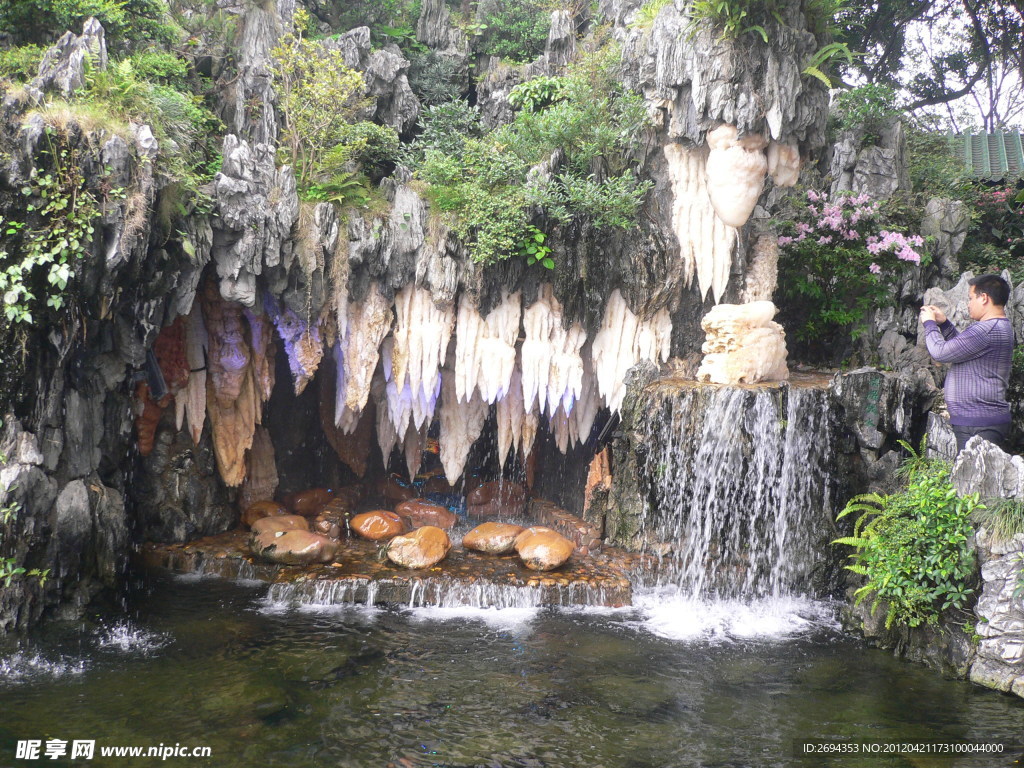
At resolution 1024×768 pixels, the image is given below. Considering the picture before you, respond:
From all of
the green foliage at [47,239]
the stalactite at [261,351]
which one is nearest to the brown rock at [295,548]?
the stalactite at [261,351]

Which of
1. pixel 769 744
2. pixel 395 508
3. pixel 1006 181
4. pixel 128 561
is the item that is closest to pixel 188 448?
pixel 128 561

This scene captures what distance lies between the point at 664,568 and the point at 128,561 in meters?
8.02

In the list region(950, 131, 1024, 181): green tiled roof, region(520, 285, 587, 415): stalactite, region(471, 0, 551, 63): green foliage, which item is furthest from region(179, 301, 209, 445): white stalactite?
region(950, 131, 1024, 181): green tiled roof

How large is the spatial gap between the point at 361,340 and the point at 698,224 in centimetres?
619

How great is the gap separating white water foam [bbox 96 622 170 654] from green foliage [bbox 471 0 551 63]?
43.9 feet

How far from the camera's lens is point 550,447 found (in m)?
15.3

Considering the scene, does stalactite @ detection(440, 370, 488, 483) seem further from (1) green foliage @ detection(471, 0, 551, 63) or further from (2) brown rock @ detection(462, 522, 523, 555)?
(1) green foliage @ detection(471, 0, 551, 63)

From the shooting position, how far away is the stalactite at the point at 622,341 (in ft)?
41.9

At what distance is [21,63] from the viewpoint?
380 inches

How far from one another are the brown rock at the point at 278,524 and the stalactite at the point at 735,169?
8.97 metres

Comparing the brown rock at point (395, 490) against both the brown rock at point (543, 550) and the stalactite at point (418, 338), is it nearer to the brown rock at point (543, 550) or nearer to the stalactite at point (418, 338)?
the stalactite at point (418, 338)

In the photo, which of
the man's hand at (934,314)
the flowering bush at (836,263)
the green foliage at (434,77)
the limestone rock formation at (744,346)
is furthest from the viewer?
the green foliage at (434,77)

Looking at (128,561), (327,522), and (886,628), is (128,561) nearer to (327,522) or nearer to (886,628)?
(327,522)

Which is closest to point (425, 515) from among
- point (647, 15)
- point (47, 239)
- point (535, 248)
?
point (535, 248)
